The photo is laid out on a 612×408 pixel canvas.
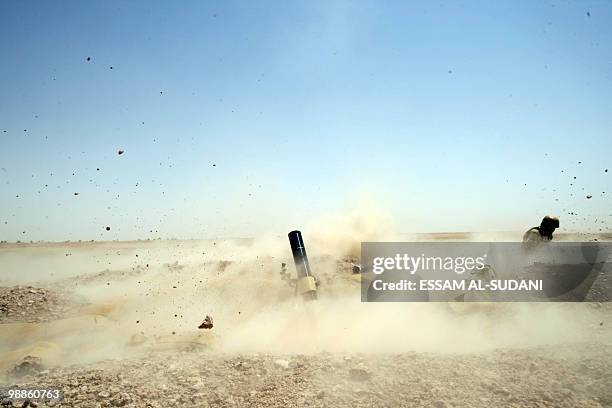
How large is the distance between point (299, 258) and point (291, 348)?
13.3 feet

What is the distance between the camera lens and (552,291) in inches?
433

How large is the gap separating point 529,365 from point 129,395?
651 cm

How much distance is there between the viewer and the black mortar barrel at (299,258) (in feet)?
38.9

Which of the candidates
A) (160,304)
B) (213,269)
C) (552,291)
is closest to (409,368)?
(552,291)

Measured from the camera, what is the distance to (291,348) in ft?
27.8

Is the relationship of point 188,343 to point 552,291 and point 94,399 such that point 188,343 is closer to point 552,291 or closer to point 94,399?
point 94,399
